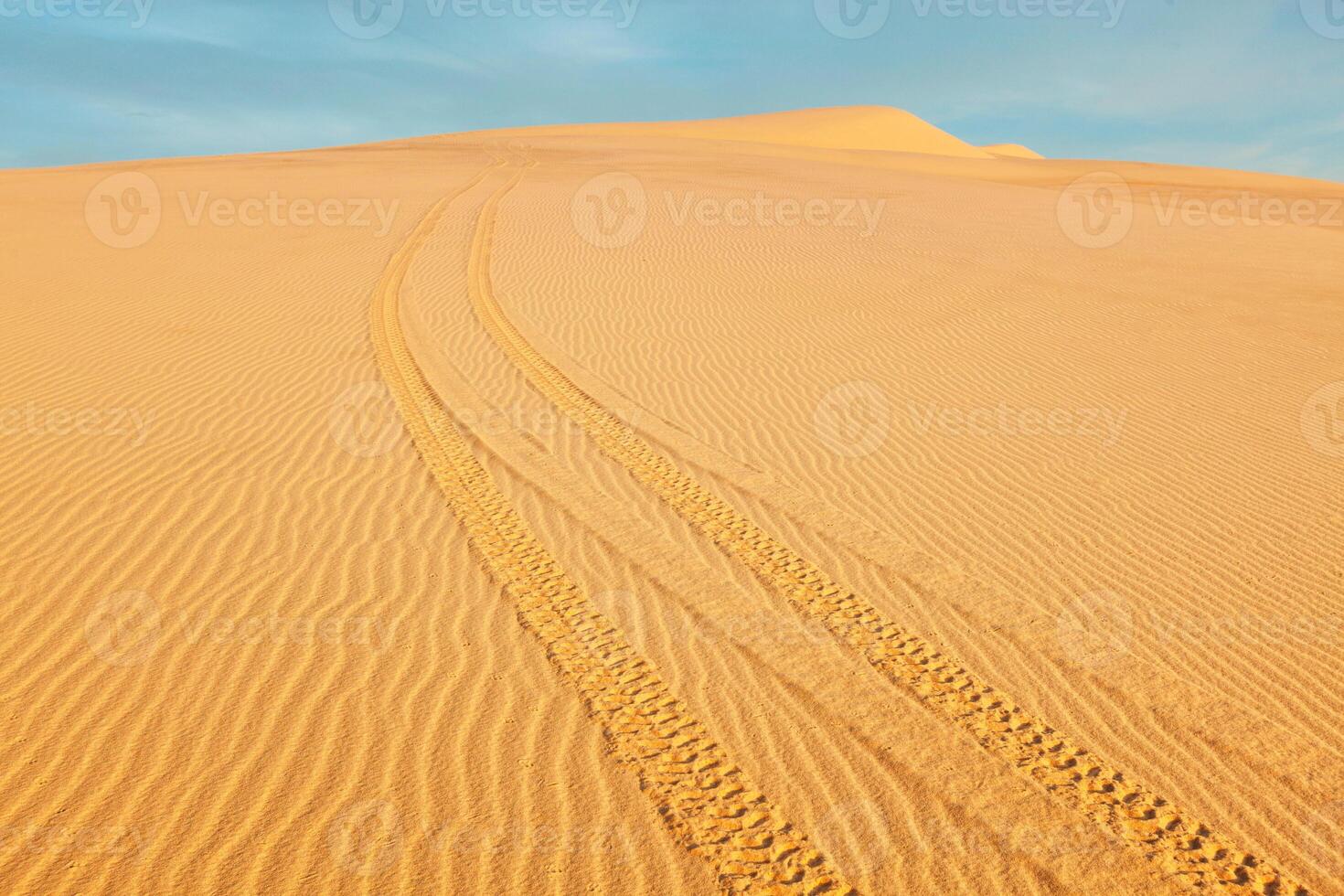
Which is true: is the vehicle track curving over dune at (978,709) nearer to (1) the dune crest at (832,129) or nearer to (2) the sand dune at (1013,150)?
(1) the dune crest at (832,129)

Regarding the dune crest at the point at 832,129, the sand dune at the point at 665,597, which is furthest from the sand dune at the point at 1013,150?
the sand dune at the point at 665,597

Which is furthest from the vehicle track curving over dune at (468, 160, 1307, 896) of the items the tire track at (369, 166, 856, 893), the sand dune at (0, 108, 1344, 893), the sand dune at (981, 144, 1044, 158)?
the sand dune at (981, 144, 1044, 158)

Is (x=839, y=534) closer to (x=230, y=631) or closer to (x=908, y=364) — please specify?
(x=230, y=631)

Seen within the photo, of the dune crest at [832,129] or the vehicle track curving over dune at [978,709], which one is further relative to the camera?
the dune crest at [832,129]

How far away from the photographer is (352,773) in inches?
143

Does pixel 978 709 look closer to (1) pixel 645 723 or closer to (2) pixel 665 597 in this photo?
(1) pixel 645 723

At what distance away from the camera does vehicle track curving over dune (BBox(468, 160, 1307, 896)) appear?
3.27 meters

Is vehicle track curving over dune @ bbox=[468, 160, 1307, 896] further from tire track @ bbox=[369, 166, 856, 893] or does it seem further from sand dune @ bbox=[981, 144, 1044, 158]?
sand dune @ bbox=[981, 144, 1044, 158]

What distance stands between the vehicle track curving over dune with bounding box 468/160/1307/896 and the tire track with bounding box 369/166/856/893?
114 cm

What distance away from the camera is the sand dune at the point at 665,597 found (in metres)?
3.36

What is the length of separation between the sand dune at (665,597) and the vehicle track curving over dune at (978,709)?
24 millimetres

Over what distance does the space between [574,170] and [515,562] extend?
93.4 feet

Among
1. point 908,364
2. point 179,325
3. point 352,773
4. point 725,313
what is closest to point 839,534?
point 352,773

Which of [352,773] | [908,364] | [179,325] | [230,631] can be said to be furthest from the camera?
[179,325]
